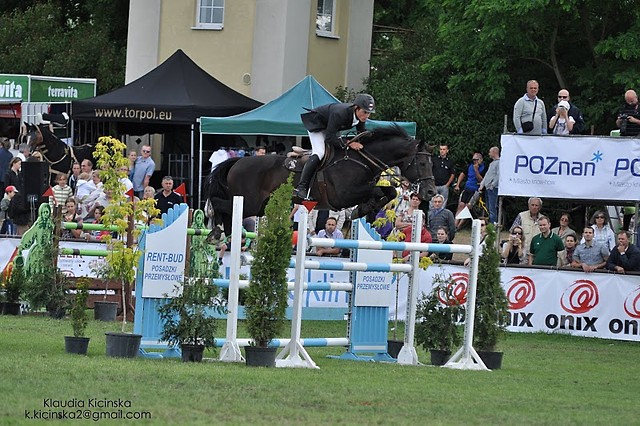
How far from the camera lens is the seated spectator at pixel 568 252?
20531 millimetres

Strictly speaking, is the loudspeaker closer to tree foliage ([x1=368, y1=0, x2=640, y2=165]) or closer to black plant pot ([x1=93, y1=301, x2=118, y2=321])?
black plant pot ([x1=93, y1=301, x2=118, y2=321])

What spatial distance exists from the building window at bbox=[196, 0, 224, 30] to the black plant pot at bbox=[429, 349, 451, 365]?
20328 millimetres

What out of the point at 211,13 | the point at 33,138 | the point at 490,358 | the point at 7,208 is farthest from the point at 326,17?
the point at 490,358

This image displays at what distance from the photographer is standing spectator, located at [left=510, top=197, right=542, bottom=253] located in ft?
69.4

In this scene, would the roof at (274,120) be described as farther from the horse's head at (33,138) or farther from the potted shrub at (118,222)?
the potted shrub at (118,222)

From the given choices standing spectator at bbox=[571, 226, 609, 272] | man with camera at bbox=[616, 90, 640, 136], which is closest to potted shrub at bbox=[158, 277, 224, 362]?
standing spectator at bbox=[571, 226, 609, 272]

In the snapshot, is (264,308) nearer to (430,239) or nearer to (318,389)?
(318,389)

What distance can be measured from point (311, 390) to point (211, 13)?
23.7 meters

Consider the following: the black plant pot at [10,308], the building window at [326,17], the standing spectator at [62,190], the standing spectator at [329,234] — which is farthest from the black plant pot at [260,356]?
the building window at [326,17]

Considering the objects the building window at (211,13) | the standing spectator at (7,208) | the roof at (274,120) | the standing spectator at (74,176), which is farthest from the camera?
the building window at (211,13)

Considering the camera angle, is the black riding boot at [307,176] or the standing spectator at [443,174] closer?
the black riding boot at [307,176]

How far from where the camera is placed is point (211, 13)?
1318 inches

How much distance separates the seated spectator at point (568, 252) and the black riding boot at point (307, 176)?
529 centimetres

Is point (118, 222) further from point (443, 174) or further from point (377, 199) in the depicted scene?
point (443, 174)
